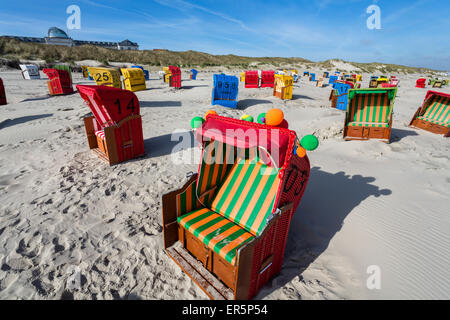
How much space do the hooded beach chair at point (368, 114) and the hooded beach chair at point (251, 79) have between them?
12.8 metres

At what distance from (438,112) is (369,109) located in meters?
3.37

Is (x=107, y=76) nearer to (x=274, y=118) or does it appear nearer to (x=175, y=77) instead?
(x=175, y=77)

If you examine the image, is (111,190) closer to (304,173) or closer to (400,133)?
(304,173)

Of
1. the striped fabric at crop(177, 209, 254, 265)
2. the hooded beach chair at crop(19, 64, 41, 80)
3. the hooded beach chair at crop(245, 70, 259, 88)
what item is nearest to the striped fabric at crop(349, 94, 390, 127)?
the striped fabric at crop(177, 209, 254, 265)

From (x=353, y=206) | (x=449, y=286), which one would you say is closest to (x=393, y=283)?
(x=449, y=286)

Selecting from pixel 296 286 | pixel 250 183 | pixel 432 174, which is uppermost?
pixel 250 183

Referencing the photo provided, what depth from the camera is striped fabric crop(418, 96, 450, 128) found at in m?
8.82

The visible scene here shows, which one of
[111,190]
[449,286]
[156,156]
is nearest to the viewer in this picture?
[449,286]

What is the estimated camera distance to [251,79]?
65.7 ft

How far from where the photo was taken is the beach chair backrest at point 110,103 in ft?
18.1

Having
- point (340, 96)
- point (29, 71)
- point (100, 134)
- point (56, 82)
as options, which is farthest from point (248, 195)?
point (29, 71)

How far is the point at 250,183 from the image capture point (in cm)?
364

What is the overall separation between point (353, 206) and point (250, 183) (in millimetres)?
2390

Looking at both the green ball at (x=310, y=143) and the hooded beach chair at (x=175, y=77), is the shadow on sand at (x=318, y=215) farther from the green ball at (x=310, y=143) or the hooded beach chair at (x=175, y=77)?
the hooded beach chair at (x=175, y=77)
